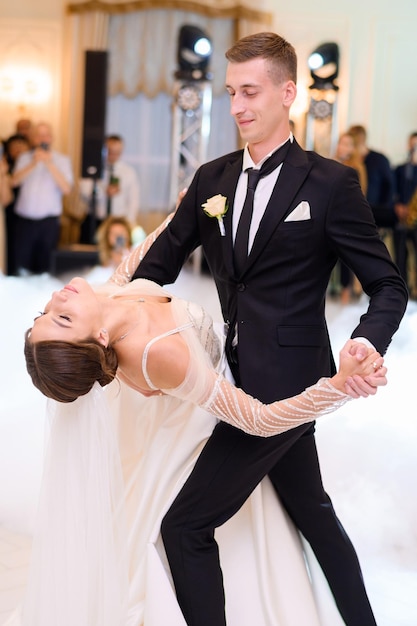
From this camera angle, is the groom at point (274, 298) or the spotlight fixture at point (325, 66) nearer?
the groom at point (274, 298)

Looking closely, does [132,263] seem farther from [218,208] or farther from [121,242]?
[121,242]

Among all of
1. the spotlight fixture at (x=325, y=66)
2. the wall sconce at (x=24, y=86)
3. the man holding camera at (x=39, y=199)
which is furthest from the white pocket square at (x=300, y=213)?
the wall sconce at (x=24, y=86)

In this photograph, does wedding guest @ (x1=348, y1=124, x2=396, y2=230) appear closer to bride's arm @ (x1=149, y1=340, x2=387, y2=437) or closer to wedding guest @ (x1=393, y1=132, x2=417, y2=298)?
wedding guest @ (x1=393, y1=132, x2=417, y2=298)

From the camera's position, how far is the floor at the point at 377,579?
2.94 meters

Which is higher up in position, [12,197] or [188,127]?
[188,127]

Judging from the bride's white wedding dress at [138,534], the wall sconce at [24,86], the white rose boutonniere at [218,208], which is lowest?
the bride's white wedding dress at [138,534]

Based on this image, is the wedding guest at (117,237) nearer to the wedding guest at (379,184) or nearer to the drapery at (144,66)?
the wedding guest at (379,184)

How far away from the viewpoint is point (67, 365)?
2.12 metres

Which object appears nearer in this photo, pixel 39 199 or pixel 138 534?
pixel 138 534

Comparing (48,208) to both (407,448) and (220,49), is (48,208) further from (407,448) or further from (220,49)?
(407,448)

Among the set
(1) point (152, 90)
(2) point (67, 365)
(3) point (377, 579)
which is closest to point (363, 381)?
(2) point (67, 365)

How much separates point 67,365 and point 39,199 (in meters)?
7.06

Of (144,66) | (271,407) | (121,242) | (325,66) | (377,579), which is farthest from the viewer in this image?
(144,66)

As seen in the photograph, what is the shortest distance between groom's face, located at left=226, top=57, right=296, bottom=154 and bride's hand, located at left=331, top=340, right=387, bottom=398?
69cm
